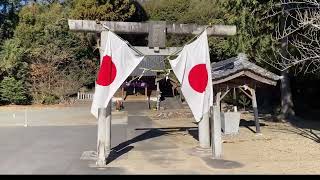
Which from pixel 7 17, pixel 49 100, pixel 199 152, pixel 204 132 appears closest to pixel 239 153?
pixel 199 152

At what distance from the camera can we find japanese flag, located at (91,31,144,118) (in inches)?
441

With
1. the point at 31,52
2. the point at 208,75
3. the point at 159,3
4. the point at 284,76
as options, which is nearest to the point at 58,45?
the point at 31,52

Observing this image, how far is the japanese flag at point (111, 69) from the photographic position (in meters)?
11.2

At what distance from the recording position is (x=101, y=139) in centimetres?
1085

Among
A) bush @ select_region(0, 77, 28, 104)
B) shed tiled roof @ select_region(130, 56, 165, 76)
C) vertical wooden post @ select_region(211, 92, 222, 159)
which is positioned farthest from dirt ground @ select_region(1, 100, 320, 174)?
bush @ select_region(0, 77, 28, 104)

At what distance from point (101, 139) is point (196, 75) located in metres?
2.96

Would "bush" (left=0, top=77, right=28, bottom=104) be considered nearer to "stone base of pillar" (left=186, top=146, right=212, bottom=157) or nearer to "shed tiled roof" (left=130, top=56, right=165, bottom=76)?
"shed tiled roof" (left=130, top=56, right=165, bottom=76)

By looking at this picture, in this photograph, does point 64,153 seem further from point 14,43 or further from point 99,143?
point 14,43

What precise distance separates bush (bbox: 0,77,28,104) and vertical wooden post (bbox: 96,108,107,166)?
74.1ft

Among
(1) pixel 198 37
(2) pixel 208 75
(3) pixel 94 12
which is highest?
(3) pixel 94 12

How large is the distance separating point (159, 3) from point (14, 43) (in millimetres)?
14854

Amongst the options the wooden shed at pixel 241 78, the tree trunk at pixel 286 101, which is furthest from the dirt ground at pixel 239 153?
the tree trunk at pixel 286 101

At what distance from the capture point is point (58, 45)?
36.3 metres

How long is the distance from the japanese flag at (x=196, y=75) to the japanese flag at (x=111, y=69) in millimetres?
1268
